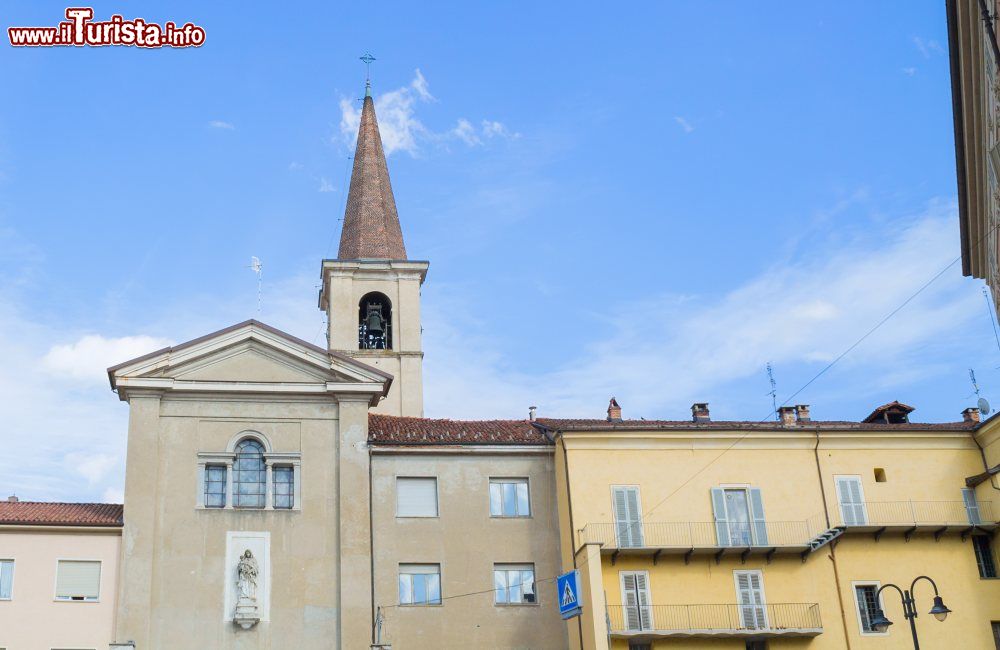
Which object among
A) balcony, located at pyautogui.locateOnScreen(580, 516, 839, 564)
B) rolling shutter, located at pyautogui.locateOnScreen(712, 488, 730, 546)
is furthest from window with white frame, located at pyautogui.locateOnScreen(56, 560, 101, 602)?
rolling shutter, located at pyautogui.locateOnScreen(712, 488, 730, 546)

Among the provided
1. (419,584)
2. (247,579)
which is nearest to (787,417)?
(419,584)

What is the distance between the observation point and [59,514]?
3566 centimetres

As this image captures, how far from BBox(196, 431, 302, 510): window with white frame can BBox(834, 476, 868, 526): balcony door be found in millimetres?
17407

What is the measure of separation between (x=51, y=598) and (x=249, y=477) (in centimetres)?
659

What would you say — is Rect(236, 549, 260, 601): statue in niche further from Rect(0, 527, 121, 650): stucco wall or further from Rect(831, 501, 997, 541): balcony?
Rect(831, 501, 997, 541): balcony

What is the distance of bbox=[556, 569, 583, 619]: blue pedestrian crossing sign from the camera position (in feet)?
108

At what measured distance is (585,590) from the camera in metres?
35.3

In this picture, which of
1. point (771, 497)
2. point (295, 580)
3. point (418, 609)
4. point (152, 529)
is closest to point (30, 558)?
point (152, 529)

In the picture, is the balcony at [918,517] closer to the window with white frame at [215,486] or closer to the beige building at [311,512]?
the beige building at [311,512]

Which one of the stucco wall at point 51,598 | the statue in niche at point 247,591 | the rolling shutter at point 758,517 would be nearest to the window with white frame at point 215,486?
the statue in niche at point 247,591

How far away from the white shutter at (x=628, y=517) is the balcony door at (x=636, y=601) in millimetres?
969

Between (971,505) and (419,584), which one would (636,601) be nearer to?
(419,584)

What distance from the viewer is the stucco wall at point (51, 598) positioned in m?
34.0

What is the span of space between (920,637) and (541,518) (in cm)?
1224
